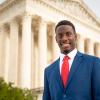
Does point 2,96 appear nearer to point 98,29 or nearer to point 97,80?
point 97,80

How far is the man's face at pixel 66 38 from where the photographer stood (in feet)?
23.1

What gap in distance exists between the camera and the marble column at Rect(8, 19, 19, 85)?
208ft

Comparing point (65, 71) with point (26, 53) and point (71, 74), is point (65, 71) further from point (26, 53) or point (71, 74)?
point (26, 53)

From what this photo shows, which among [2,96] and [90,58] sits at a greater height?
[90,58]

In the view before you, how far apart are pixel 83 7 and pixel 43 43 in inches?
639

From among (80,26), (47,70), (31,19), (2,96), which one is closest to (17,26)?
(31,19)

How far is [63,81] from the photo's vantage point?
6.95 meters

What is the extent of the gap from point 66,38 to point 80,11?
70.0 metres

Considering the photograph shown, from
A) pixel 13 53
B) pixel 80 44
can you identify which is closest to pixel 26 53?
pixel 13 53

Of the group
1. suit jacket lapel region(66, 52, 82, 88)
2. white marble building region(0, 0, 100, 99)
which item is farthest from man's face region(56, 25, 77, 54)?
white marble building region(0, 0, 100, 99)

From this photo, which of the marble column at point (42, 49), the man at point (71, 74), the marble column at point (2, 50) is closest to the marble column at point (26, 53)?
the marble column at point (42, 49)

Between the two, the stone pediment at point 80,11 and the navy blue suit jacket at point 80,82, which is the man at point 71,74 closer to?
the navy blue suit jacket at point 80,82

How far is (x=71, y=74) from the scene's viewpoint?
6.88 metres

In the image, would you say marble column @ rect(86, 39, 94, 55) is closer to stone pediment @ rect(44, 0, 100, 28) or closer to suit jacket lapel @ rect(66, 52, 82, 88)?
stone pediment @ rect(44, 0, 100, 28)
